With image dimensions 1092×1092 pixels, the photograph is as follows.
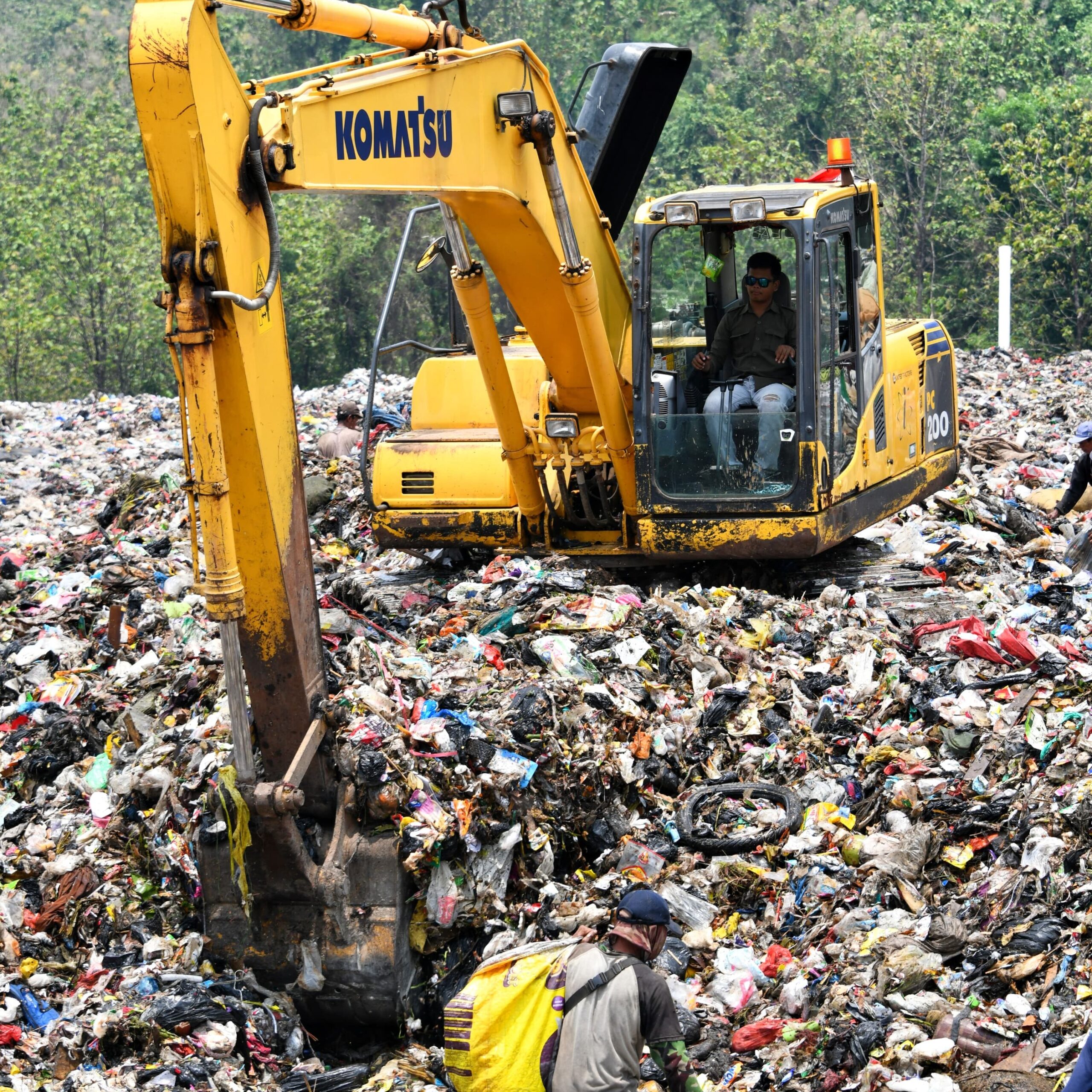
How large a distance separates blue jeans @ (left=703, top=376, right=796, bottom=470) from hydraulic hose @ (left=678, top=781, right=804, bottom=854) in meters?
2.07

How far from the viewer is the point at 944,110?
28.9 m

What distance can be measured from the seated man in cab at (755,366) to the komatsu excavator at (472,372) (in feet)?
0.10

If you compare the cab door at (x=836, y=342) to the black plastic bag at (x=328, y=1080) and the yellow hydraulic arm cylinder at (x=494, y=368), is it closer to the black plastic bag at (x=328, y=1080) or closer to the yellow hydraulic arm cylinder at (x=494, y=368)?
the yellow hydraulic arm cylinder at (x=494, y=368)

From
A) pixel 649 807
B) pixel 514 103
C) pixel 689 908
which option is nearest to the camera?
pixel 689 908

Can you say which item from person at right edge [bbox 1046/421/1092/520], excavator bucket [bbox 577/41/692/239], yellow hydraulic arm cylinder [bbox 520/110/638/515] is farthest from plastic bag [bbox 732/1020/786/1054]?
person at right edge [bbox 1046/421/1092/520]

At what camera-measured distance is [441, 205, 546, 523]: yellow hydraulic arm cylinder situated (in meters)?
7.55

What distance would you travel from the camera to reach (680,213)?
789 cm

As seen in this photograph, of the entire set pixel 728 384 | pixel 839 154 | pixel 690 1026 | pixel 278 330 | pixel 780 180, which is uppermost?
pixel 780 180

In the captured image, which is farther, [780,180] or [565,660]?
[780,180]

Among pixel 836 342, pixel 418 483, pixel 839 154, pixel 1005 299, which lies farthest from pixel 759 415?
pixel 1005 299

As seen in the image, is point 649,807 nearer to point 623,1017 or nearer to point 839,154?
point 623,1017

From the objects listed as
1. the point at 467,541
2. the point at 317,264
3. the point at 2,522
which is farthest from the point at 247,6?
the point at 317,264

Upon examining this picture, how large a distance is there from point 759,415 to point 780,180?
73.8 feet

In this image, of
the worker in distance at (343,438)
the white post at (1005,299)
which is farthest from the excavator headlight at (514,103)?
the white post at (1005,299)
